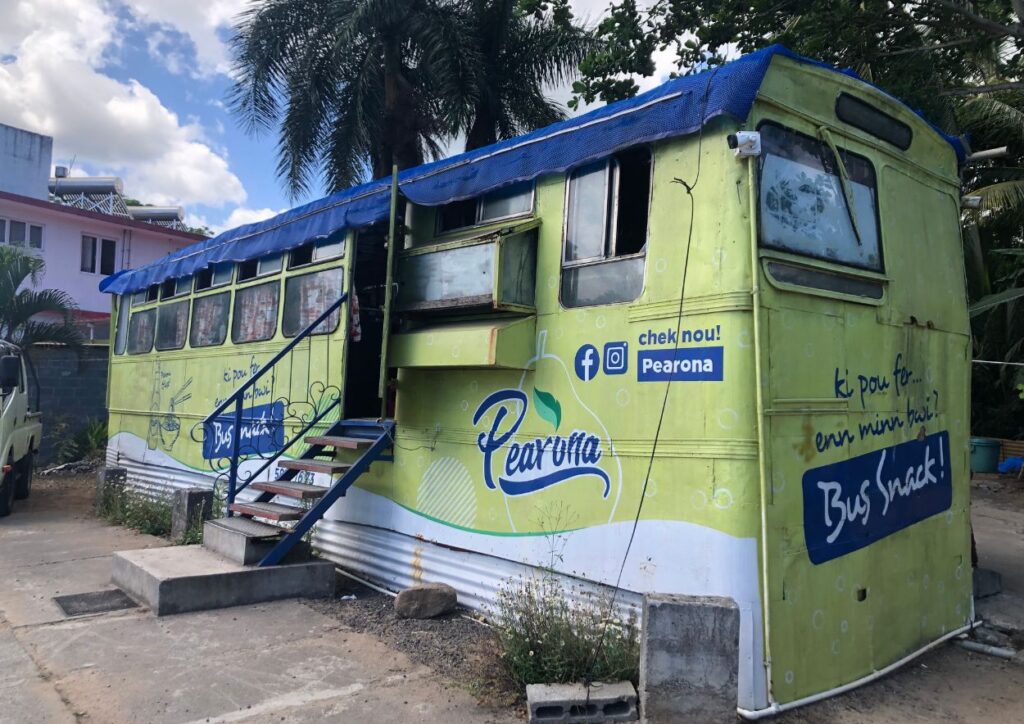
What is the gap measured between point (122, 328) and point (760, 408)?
1089cm

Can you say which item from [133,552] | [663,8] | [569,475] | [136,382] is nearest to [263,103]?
[136,382]

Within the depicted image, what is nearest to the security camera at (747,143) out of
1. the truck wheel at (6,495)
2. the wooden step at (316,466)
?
the wooden step at (316,466)

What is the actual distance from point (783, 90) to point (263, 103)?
12.9 metres

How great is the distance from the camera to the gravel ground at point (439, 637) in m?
4.37

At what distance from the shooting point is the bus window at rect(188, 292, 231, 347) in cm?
909

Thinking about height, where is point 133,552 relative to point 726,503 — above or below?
below

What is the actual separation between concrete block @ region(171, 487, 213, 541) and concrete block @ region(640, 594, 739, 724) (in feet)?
18.3

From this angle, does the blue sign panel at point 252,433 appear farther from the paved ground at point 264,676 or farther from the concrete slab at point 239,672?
the concrete slab at point 239,672

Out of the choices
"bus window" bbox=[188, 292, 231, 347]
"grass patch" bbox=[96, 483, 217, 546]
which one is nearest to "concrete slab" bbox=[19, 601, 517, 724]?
"grass patch" bbox=[96, 483, 217, 546]

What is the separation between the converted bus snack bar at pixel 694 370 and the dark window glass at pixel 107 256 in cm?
1964

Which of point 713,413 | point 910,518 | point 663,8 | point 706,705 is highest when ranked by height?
point 663,8

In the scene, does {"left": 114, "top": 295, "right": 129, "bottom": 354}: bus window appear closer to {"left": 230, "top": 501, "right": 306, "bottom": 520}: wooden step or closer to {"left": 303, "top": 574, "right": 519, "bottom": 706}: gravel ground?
{"left": 230, "top": 501, "right": 306, "bottom": 520}: wooden step

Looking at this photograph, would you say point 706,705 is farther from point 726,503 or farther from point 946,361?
point 946,361

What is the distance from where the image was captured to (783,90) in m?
4.40
